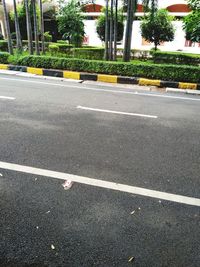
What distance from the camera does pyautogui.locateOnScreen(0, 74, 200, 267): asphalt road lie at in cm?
262

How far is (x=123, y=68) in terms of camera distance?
38.5 feet

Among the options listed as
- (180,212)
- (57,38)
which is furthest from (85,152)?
(57,38)

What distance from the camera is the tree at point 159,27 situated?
19.1 meters

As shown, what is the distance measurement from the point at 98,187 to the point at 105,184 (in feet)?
0.42

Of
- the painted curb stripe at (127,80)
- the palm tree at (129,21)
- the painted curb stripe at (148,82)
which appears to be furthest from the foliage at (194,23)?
the painted curb stripe at (127,80)

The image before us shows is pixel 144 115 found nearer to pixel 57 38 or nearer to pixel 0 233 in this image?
pixel 0 233

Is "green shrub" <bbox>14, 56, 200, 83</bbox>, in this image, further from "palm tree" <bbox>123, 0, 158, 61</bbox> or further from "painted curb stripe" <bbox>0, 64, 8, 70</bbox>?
"palm tree" <bbox>123, 0, 158, 61</bbox>

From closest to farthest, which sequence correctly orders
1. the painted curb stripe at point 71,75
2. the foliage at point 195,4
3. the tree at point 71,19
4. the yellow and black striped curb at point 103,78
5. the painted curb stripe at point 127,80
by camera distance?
the yellow and black striped curb at point 103,78 < the painted curb stripe at point 127,80 < the foliage at point 195,4 < the painted curb stripe at point 71,75 < the tree at point 71,19

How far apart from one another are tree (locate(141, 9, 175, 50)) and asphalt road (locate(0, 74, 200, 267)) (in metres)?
13.8

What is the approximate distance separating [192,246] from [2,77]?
10.5 metres

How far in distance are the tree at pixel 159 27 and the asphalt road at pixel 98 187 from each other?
1380cm

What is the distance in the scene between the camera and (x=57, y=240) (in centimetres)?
272

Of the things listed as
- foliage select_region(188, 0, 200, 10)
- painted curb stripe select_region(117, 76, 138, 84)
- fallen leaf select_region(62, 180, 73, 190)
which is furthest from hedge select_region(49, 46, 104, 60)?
fallen leaf select_region(62, 180, 73, 190)

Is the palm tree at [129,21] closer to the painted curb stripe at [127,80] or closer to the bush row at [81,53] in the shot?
the painted curb stripe at [127,80]
